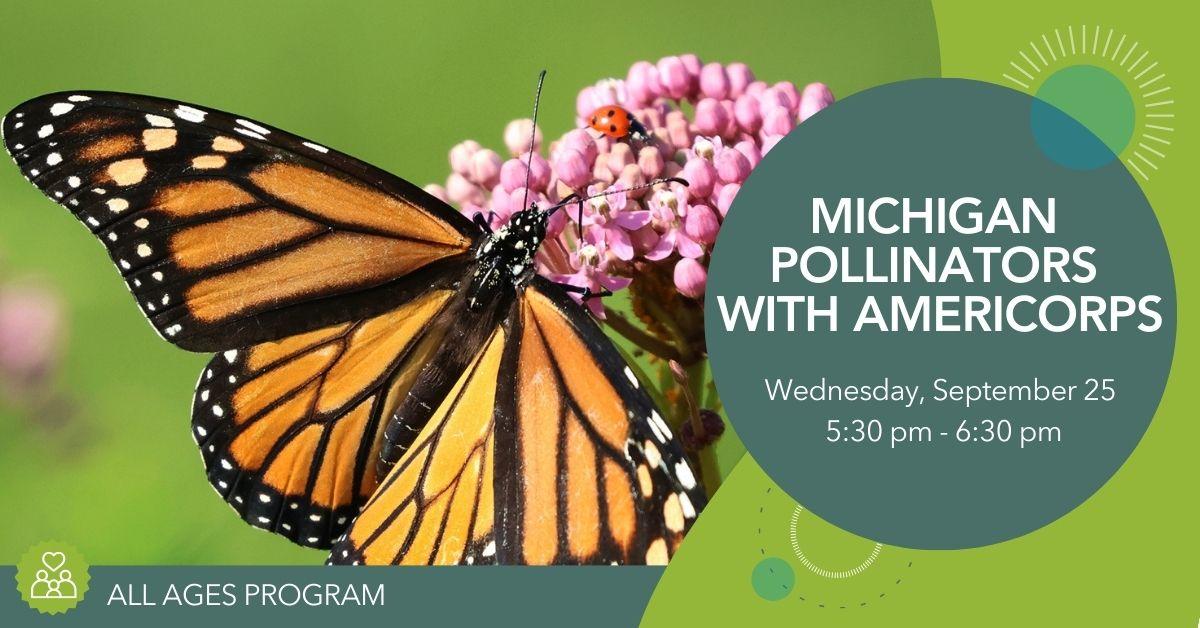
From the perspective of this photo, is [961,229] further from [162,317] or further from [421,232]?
[162,317]

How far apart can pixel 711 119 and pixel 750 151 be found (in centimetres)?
21

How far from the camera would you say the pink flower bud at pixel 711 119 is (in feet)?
11.9

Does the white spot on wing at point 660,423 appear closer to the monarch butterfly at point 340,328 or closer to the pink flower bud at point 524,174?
the monarch butterfly at point 340,328

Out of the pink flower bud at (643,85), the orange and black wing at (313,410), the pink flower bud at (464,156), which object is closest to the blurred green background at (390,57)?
the pink flower bud at (464,156)

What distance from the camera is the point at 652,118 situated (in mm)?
3824

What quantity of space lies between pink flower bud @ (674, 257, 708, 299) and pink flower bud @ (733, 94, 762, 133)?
22.4 inches

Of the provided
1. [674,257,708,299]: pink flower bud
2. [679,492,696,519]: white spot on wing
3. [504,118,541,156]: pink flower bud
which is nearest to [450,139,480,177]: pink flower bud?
[504,118,541,156]: pink flower bud

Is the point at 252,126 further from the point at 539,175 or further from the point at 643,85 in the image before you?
the point at 643,85

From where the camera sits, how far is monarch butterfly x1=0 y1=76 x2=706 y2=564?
3076 millimetres

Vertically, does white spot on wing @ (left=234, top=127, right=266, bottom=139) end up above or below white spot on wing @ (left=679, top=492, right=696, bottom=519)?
above

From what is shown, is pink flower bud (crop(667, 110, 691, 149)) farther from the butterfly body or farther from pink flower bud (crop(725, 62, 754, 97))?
the butterfly body

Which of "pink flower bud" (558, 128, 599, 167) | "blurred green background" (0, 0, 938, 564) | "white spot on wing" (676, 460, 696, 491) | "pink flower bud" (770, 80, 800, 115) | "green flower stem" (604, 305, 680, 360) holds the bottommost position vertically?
"white spot on wing" (676, 460, 696, 491)

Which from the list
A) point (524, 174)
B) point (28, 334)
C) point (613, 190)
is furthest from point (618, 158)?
point (28, 334)

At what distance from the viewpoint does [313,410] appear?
3.37m
